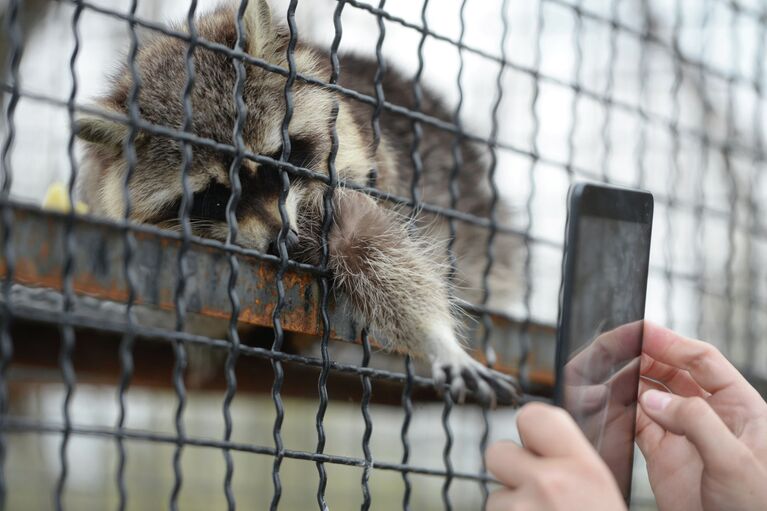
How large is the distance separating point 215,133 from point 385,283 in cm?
61

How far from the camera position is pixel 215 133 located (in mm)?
2377

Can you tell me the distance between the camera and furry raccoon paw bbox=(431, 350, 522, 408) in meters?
1.98

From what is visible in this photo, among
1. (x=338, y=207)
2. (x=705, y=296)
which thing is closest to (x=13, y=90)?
(x=338, y=207)

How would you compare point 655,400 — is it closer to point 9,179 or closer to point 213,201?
point 9,179

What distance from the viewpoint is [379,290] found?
2191 mm

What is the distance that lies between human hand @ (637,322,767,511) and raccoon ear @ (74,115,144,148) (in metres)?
1.45

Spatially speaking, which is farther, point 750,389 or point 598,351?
point 750,389

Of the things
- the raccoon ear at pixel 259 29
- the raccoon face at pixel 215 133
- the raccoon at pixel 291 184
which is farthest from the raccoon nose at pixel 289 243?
the raccoon ear at pixel 259 29

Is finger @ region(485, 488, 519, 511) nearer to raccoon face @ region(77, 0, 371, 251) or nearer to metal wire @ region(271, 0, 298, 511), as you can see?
metal wire @ region(271, 0, 298, 511)

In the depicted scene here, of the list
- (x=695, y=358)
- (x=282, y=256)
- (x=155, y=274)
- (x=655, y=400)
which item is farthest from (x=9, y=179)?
(x=695, y=358)

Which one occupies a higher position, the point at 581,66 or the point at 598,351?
the point at 581,66

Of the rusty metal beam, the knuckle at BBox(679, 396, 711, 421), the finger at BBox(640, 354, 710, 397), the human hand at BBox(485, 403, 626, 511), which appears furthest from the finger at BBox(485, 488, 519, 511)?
the rusty metal beam

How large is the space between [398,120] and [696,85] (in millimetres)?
2080

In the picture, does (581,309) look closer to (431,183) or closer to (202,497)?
(431,183)
